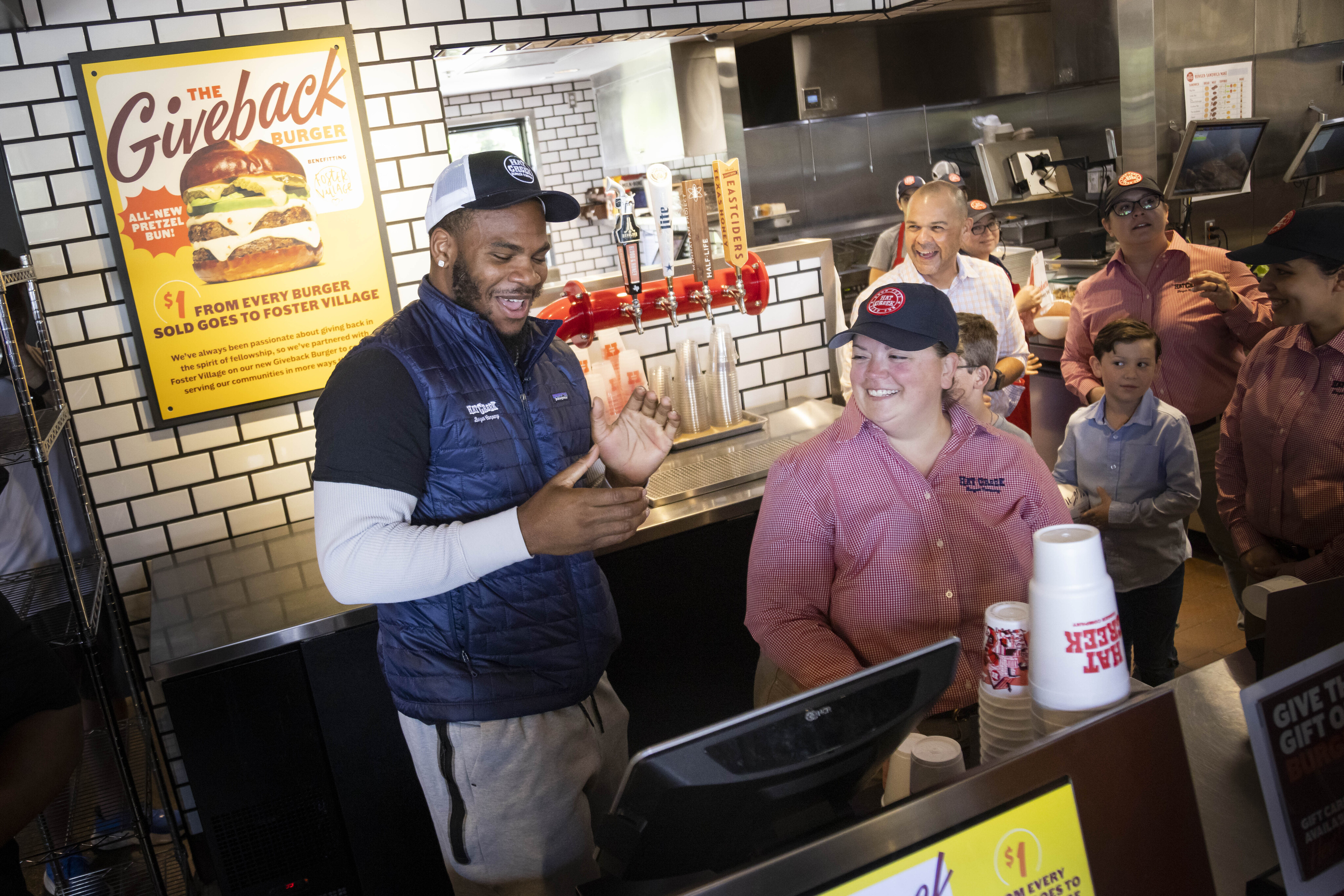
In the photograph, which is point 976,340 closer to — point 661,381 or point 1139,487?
point 1139,487

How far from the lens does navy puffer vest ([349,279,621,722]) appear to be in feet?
5.33

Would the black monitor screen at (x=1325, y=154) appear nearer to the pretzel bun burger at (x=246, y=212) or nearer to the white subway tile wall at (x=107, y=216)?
the white subway tile wall at (x=107, y=216)

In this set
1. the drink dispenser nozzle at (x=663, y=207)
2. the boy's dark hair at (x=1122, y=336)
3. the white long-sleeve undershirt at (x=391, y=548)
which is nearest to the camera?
the white long-sleeve undershirt at (x=391, y=548)

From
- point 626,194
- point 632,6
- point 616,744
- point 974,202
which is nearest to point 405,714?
point 616,744

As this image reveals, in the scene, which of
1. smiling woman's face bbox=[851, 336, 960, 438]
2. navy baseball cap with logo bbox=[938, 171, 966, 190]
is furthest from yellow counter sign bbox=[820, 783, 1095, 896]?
navy baseball cap with logo bbox=[938, 171, 966, 190]

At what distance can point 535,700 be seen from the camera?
1.70 metres

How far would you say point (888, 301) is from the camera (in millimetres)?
1834

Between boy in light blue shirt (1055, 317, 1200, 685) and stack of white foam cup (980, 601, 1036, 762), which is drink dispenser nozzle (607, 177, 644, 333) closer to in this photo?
boy in light blue shirt (1055, 317, 1200, 685)

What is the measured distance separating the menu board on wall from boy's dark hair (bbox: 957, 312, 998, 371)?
1.65 metres

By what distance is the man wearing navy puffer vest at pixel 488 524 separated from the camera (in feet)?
4.85

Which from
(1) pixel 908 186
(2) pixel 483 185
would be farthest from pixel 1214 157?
(2) pixel 483 185

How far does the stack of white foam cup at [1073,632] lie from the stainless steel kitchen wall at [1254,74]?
16.3ft

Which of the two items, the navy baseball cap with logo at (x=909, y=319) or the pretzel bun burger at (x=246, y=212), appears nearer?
the navy baseball cap with logo at (x=909, y=319)

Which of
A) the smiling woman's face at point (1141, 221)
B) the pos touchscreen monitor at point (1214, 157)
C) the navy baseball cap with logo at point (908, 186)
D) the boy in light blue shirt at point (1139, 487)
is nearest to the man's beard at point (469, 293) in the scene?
the boy in light blue shirt at point (1139, 487)
